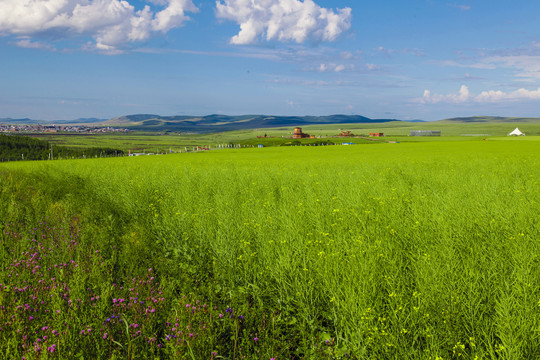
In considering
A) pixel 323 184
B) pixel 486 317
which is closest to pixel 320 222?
pixel 486 317

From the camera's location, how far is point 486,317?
3936mm

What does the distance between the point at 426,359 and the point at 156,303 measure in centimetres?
391

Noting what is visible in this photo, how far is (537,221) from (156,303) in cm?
769

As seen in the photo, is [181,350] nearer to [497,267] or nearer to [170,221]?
[497,267]

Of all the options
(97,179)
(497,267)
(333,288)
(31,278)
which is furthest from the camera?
(97,179)

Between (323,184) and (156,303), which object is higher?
(323,184)

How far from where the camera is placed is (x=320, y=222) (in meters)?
7.59

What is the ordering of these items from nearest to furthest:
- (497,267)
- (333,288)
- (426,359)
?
(426,359)
(333,288)
(497,267)

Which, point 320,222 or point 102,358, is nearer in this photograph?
point 102,358

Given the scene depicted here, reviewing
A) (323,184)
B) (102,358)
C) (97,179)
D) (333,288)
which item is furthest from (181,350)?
(97,179)

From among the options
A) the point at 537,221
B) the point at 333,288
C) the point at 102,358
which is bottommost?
the point at 102,358

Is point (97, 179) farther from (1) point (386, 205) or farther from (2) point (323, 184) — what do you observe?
(1) point (386, 205)

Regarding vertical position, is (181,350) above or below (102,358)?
above

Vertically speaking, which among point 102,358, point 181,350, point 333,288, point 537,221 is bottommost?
point 102,358
